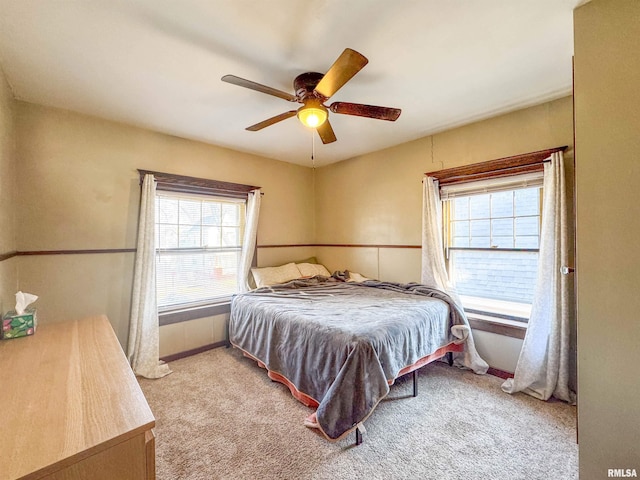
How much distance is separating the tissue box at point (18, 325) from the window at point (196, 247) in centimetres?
146

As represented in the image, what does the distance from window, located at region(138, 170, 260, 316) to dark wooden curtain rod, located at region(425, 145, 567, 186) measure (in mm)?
2399

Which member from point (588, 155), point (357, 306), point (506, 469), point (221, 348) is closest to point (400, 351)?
point (357, 306)

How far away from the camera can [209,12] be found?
144 cm

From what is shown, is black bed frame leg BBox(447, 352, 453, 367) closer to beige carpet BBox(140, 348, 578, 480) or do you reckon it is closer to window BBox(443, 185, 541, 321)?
beige carpet BBox(140, 348, 578, 480)

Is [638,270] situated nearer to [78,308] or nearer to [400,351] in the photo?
[400,351]

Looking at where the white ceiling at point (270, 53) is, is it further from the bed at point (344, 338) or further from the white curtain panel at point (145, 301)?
the bed at point (344, 338)

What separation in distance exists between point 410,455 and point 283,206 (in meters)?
3.30

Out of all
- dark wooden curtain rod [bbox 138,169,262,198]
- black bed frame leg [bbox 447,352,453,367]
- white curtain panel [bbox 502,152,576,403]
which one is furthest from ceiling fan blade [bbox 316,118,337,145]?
black bed frame leg [bbox 447,352,453,367]

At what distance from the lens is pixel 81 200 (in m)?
2.60

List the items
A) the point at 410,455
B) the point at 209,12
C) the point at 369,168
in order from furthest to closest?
the point at 369,168
the point at 410,455
the point at 209,12

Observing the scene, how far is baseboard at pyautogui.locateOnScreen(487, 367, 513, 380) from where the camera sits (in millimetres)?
2584

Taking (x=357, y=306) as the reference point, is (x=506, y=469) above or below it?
below

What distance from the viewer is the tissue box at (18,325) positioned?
1.51 metres

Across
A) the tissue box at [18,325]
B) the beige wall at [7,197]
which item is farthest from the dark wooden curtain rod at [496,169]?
the beige wall at [7,197]
